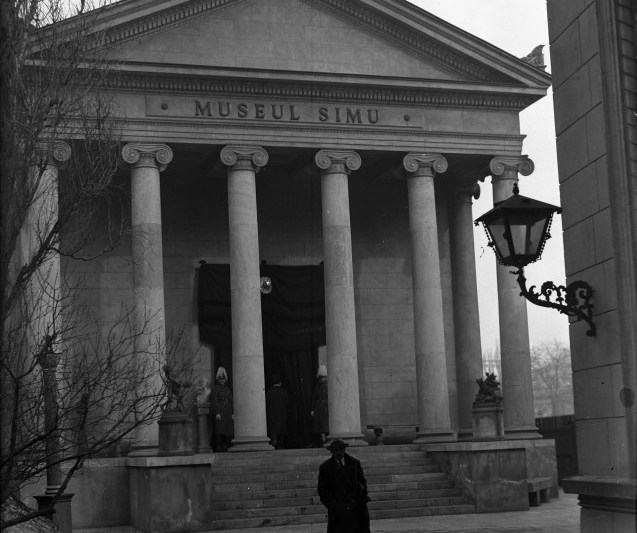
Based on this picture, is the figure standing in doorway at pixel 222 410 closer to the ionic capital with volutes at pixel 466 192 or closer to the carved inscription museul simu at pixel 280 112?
the carved inscription museul simu at pixel 280 112

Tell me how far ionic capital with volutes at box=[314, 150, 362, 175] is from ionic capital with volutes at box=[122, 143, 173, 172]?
13.8 ft

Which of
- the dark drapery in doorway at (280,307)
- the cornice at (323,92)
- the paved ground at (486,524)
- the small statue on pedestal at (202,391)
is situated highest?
the cornice at (323,92)

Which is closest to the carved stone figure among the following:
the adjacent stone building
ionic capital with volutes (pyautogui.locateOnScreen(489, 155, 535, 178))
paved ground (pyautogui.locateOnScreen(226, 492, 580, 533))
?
ionic capital with volutes (pyautogui.locateOnScreen(489, 155, 535, 178))

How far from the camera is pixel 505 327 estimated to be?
3306 cm

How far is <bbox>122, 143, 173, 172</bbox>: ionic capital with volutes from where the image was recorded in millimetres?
30422

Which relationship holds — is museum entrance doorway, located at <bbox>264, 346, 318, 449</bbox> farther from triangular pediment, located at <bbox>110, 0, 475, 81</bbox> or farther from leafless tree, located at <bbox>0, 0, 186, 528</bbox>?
leafless tree, located at <bbox>0, 0, 186, 528</bbox>

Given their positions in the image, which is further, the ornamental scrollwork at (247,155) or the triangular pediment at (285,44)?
the triangular pediment at (285,44)

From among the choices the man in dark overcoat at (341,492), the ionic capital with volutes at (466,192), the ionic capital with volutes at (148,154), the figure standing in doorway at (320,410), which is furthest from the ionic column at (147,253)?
the man in dark overcoat at (341,492)

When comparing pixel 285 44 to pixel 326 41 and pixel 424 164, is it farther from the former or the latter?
pixel 424 164

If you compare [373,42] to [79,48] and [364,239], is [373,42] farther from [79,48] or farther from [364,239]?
[79,48]

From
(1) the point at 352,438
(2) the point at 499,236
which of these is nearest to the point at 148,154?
(1) the point at 352,438

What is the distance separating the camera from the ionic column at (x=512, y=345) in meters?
32.7

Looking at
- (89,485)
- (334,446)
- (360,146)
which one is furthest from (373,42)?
(334,446)

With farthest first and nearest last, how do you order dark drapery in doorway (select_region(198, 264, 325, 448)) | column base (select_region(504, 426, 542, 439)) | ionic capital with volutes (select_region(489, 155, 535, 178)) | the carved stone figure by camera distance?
dark drapery in doorway (select_region(198, 264, 325, 448)) < the carved stone figure < ionic capital with volutes (select_region(489, 155, 535, 178)) < column base (select_region(504, 426, 542, 439))
